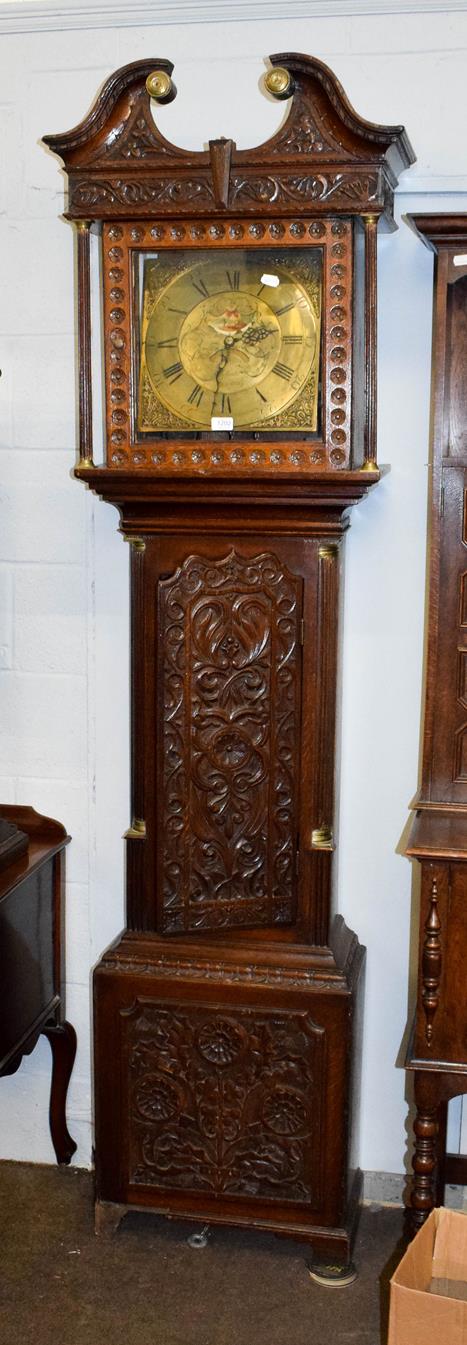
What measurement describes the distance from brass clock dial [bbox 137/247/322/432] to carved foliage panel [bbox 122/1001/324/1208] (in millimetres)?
1154

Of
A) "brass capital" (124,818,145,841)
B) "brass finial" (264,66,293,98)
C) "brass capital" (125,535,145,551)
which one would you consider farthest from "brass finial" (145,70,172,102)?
"brass capital" (124,818,145,841)

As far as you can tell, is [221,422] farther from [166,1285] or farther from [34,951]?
[166,1285]

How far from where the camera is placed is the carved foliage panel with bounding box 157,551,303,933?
2.55 metres

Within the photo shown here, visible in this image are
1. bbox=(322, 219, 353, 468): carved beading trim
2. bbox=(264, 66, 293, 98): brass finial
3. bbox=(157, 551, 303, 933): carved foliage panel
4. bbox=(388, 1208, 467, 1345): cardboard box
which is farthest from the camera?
bbox=(157, 551, 303, 933): carved foliage panel

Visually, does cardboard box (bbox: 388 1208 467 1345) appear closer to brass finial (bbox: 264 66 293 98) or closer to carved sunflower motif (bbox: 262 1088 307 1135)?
carved sunflower motif (bbox: 262 1088 307 1135)

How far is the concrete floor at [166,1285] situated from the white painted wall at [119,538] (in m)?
0.24

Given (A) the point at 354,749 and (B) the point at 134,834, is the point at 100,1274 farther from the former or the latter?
(A) the point at 354,749

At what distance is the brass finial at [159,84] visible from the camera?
7.58ft

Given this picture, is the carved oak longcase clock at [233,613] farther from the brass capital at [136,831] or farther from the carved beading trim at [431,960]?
the carved beading trim at [431,960]

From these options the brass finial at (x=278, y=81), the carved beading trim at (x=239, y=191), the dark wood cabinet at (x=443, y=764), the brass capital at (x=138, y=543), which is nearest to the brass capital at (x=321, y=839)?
the dark wood cabinet at (x=443, y=764)

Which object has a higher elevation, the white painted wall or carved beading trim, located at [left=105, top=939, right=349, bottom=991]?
the white painted wall

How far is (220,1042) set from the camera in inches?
104

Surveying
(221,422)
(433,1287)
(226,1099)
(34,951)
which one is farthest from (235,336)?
(433,1287)

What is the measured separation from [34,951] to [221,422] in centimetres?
116
